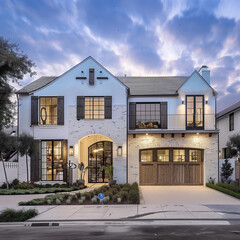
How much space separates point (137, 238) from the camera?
272 inches

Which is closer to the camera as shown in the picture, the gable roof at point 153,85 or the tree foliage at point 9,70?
the tree foliage at point 9,70

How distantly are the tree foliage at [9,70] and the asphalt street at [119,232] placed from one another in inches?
163

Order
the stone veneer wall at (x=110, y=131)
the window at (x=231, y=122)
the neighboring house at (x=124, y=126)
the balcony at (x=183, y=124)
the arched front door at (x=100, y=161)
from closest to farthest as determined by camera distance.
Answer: the stone veneer wall at (x=110, y=131) → the neighboring house at (x=124, y=126) → the balcony at (x=183, y=124) → the arched front door at (x=100, y=161) → the window at (x=231, y=122)

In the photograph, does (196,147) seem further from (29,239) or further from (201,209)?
(29,239)

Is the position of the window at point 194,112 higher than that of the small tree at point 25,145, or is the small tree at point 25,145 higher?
the window at point 194,112

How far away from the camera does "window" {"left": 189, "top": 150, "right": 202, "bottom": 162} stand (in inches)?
730

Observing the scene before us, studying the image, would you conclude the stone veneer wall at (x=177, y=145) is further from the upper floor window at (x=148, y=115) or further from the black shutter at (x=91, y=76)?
the black shutter at (x=91, y=76)

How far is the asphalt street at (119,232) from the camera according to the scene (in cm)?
707

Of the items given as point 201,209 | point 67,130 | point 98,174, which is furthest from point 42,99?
point 201,209

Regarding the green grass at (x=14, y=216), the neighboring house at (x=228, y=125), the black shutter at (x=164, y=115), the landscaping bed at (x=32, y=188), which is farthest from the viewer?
the neighboring house at (x=228, y=125)

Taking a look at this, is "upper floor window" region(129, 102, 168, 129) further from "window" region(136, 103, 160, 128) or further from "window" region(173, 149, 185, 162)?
"window" region(173, 149, 185, 162)

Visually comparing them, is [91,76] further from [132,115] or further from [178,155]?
[178,155]

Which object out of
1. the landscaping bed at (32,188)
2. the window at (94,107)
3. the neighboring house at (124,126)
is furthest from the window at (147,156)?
the landscaping bed at (32,188)

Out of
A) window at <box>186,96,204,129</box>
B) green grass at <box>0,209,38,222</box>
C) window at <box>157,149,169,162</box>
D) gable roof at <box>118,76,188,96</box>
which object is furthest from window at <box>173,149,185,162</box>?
green grass at <box>0,209,38,222</box>
